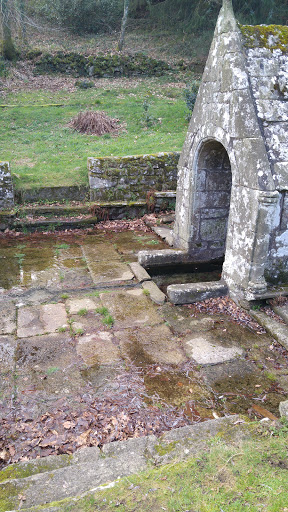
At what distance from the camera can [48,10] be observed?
24.3m

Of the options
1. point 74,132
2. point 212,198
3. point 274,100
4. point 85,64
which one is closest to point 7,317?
point 212,198

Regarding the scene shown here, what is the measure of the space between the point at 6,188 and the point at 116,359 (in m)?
5.60

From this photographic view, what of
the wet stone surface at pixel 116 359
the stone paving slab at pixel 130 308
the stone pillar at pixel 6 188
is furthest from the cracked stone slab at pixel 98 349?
the stone pillar at pixel 6 188

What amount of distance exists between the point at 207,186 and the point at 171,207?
2.93 meters

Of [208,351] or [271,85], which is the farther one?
[271,85]

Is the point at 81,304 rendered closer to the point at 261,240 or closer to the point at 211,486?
the point at 261,240

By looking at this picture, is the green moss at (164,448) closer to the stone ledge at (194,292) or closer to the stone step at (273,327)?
the stone step at (273,327)

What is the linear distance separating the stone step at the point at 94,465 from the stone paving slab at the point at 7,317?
2282 mm

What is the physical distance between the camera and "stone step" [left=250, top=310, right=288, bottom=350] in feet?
15.7

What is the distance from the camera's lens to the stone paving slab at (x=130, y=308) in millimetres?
5254

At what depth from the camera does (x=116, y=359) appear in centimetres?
448

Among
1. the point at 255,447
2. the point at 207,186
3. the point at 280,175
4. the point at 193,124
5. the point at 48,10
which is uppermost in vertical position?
the point at 48,10

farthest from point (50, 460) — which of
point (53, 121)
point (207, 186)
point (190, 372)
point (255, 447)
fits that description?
point (53, 121)

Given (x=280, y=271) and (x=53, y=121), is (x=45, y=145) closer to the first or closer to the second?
(x=53, y=121)
